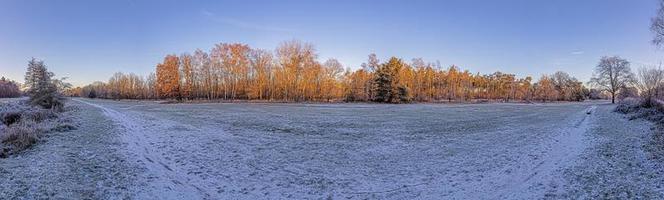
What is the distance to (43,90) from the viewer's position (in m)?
28.6

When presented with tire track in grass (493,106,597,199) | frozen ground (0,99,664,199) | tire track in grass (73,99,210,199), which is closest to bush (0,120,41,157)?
frozen ground (0,99,664,199)

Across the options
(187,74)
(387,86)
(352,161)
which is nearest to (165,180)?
(352,161)

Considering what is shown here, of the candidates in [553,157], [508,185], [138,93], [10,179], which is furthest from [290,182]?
[138,93]

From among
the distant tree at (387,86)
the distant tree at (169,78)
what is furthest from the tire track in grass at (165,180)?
the distant tree at (169,78)

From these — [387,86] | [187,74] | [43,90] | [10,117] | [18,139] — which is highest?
[187,74]

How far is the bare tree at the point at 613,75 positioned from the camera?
77.5m

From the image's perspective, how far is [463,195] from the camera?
26.5 ft

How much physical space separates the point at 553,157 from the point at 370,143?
6.51 meters

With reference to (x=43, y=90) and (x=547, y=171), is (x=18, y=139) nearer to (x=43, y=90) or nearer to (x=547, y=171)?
(x=547, y=171)

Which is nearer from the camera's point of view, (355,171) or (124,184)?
(124,184)

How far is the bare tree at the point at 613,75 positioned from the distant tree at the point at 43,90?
96783mm

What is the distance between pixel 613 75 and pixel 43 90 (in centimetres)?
10120

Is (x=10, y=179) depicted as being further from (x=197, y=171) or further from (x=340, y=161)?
(x=340, y=161)

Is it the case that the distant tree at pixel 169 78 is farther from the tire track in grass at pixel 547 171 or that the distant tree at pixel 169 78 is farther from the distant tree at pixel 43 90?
the tire track in grass at pixel 547 171
